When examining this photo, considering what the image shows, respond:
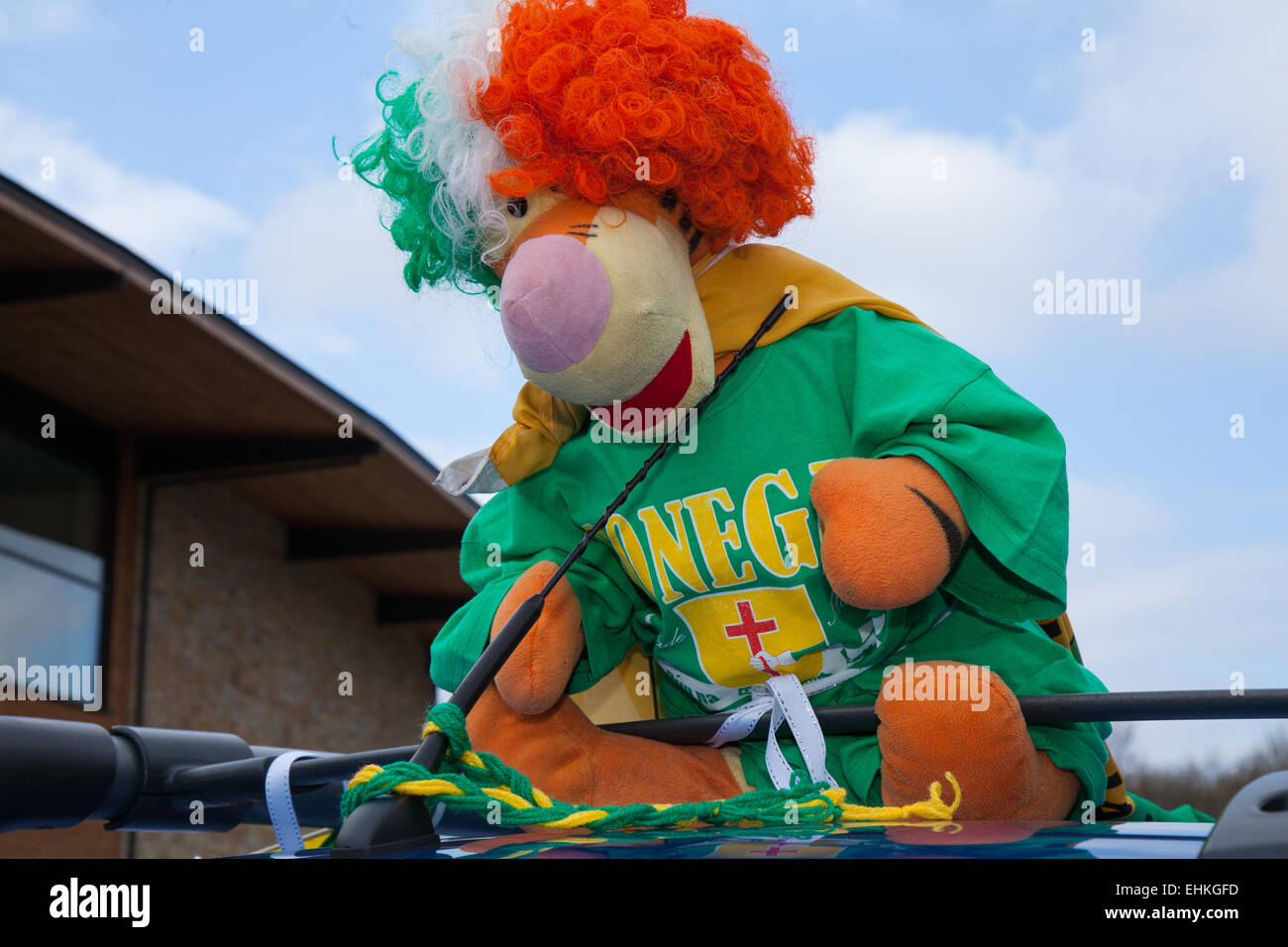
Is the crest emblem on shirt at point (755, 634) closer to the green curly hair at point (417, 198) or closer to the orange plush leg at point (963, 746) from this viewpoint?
the orange plush leg at point (963, 746)

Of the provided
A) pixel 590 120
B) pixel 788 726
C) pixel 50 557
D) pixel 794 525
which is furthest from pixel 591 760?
pixel 50 557

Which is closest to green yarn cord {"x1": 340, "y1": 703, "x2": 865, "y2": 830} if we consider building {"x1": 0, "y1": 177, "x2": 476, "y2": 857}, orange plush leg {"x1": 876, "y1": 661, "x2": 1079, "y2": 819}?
orange plush leg {"x1": 876, "y1": 661, "x2": 1079, "y2": 819}

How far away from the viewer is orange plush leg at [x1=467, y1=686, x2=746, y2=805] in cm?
175

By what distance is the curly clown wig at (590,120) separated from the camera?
173 cm

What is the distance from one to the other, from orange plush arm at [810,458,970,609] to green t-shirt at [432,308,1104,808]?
1.5 inches

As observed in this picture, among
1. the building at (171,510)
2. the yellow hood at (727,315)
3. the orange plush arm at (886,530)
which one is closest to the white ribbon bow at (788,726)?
the orange plush arm at (886,530)

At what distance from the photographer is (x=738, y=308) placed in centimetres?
186

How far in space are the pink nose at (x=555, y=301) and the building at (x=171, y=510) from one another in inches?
165

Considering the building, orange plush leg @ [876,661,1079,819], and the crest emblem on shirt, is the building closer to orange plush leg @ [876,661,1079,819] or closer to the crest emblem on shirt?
the crest emblem on shirt

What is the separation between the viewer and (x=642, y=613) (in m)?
2.01

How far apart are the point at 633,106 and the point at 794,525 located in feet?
2.05
